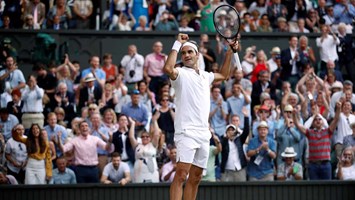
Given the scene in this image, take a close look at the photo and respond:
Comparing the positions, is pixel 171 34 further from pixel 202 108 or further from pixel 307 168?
pixel 202 108

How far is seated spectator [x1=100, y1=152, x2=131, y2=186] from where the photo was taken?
19812 mm

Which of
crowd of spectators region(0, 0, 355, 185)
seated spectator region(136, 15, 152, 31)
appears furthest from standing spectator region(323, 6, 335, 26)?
seated spectator region(136, 15, 152, 31)

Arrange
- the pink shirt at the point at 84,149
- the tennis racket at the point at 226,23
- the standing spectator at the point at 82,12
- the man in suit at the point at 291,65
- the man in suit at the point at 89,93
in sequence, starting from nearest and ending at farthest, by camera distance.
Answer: the tennis racket at the point at 226,23
the pink shirt at the point at 84,149
the man in suit at the point at 89,93
the man in suit at the point at 291,65
the standing spectator at the point at 82,12

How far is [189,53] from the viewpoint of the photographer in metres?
14.4

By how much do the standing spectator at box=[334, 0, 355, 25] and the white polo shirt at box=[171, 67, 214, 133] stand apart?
1194cm

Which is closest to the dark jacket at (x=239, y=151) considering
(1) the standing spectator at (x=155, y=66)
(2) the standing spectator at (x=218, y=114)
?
(2) the standing spectator at (x=218, y=114)

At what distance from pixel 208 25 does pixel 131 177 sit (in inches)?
246

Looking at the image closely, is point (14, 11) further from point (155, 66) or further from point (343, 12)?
point (343, 12)

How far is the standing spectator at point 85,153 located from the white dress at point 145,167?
682 millimetres

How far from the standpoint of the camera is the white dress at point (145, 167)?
20.0m

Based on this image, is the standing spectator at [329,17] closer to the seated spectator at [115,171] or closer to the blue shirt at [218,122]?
the blue shirt at [218,122]

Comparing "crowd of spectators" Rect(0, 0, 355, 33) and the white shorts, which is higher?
A: "crowd of spectators" Rect(0, 0, 355, 33)

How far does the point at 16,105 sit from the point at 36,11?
11.8 feet

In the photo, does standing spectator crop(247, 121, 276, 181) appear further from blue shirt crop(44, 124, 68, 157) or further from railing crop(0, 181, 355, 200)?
blue shirt crop(44, 124, 68, 157)
